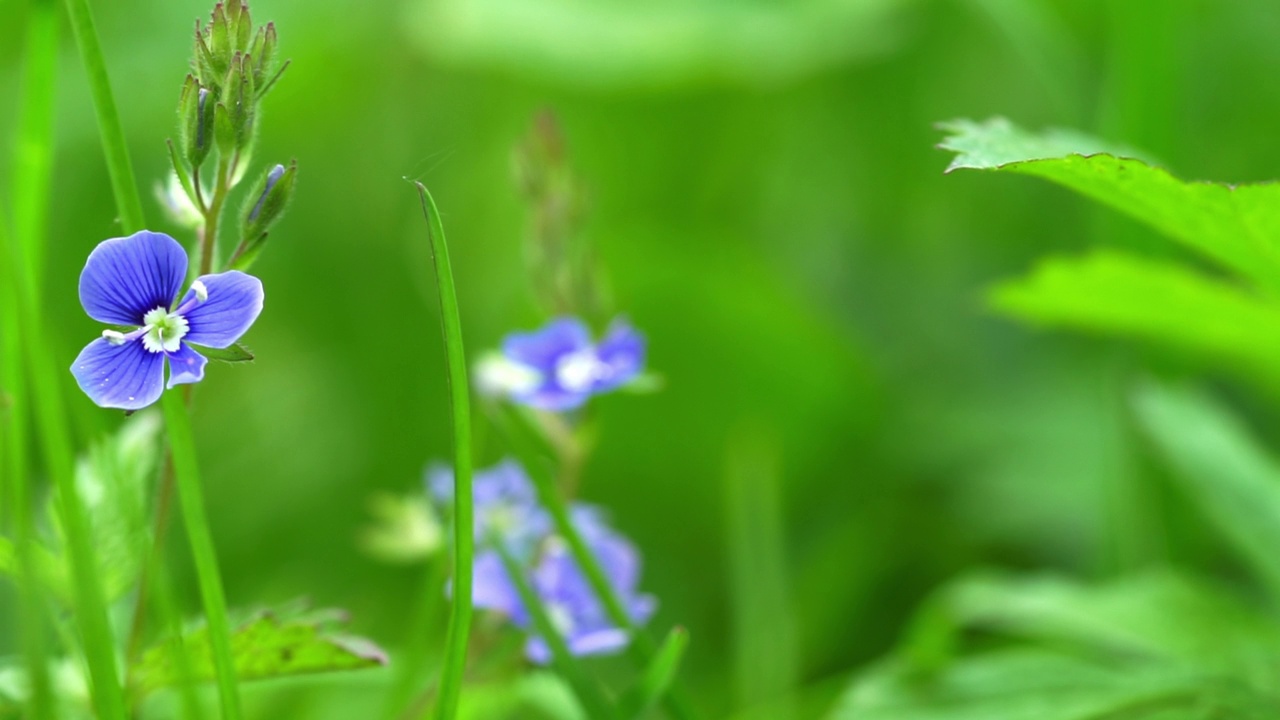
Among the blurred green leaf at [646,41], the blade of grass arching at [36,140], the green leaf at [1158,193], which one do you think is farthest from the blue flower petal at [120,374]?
the blurred green leaf at [646,41]

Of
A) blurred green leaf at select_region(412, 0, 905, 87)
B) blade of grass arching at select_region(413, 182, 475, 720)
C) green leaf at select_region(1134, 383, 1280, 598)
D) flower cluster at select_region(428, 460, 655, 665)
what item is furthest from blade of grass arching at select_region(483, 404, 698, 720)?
blurred green leaf at select_region(412, 0, 905, 87)

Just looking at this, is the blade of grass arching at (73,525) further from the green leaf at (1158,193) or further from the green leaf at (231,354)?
the green leaf at (1158,193)

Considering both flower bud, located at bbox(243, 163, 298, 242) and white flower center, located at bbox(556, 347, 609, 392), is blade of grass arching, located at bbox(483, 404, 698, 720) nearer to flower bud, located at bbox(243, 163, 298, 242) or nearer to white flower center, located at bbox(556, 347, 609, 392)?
white flower center, located at bbox(556, 347, 609, 392)

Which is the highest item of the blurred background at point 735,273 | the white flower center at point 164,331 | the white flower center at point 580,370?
the blurred background at point 735,273

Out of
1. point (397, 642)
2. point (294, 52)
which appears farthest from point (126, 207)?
point (294, 52)

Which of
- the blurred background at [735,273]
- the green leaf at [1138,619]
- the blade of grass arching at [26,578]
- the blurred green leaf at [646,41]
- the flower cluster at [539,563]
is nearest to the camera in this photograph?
the blade of grass arching at [26,578]

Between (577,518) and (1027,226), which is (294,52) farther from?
(577,518)

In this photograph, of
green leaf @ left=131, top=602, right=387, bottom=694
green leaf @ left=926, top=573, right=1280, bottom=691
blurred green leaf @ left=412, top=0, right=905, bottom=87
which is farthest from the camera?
blurred green leaf @ left=412, top=0, right=905, bottom=87
